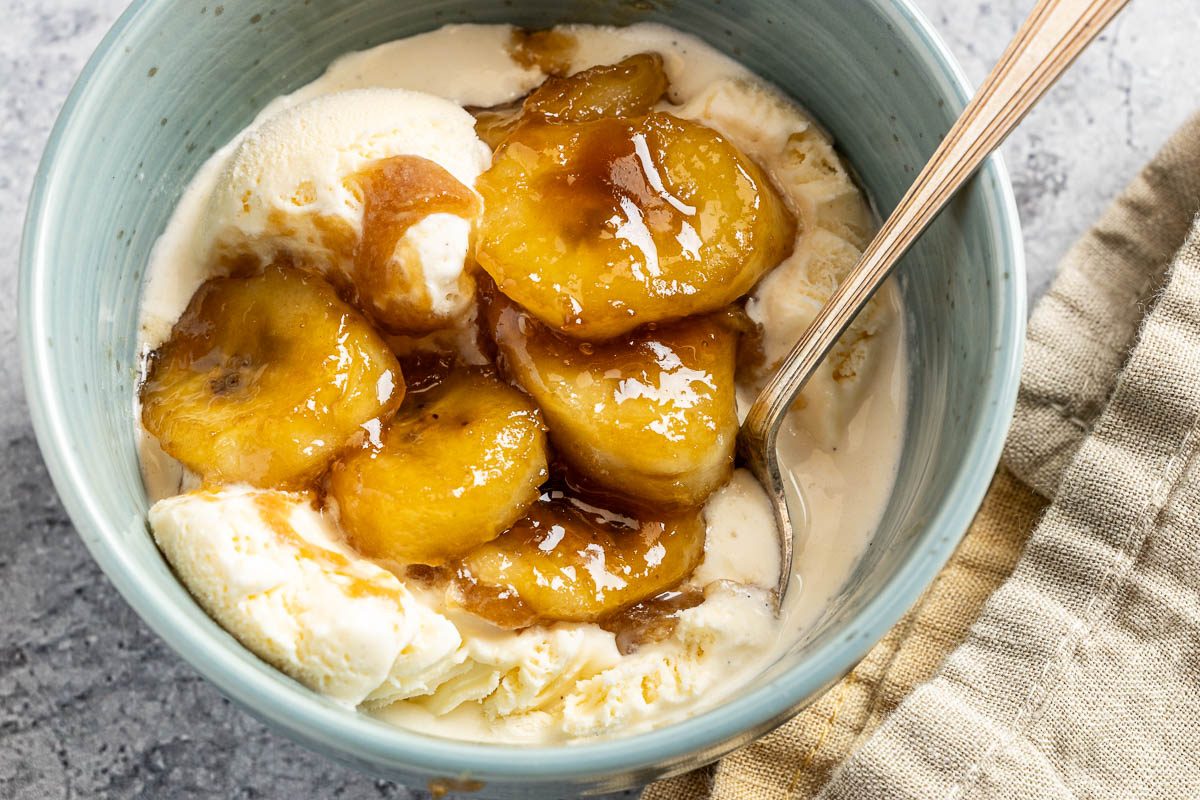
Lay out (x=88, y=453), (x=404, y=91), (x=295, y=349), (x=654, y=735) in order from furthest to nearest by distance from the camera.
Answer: (x=404, y=91)
(x=295, y=349)
(x=88, y=453)
(x=654, y=735)

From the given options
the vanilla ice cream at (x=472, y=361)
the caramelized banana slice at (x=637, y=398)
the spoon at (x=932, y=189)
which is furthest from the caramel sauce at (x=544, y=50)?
the spoon at (x=932, y=189)

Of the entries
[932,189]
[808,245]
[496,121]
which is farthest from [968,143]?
Answer: [496,121]

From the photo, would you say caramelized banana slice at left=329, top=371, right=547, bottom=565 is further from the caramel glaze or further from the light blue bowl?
the light blue bowl

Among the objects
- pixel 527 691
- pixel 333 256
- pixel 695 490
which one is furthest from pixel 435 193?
pixel 527 691

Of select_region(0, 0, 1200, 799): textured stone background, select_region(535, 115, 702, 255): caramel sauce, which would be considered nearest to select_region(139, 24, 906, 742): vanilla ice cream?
select_region(535, 115, 702, 255): caramel sauce

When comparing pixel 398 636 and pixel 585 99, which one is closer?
pixel 398 636

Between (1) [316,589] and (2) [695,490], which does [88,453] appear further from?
(2) [695,490]

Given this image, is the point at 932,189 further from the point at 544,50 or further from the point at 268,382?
the point at 268,382
